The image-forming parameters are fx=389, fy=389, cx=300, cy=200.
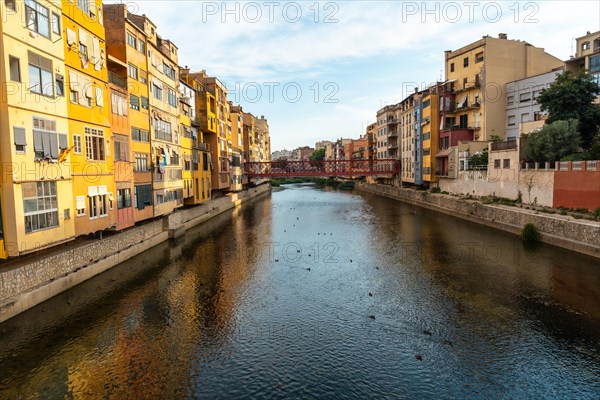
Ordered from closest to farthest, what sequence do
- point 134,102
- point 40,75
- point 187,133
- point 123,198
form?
point 40,75
point 123,198
point 134,102
point 187,133

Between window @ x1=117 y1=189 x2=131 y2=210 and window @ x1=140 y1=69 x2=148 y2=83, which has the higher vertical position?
window @ x1=140 y1=69 x2=148 y2=83

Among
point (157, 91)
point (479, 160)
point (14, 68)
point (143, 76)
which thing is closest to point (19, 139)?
point (14, 68)

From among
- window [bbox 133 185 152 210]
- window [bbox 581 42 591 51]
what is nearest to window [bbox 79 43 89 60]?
window [bbox 133 185 152 210]

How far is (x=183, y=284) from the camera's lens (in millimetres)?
24188

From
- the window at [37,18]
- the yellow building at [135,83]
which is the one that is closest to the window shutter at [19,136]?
the window at [37,18]

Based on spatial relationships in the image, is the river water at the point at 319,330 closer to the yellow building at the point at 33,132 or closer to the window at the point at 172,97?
the yellow building at the point at 33,132

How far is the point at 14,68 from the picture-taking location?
18.5m

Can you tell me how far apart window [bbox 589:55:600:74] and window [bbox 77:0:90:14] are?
54208mm

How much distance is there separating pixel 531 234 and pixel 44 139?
116 ft

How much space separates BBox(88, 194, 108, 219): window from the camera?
80.9 feet

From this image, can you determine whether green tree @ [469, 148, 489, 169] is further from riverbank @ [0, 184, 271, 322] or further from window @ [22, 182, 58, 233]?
window @ [22, 182, 58, 233]

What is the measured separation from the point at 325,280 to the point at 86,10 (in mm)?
22667

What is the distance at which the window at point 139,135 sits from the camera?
102ft

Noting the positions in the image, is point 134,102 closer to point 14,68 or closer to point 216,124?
point 14,68
